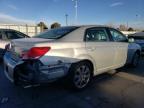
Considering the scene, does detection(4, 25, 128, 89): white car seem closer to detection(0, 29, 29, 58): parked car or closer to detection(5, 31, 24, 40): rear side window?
detection(0, 29, 29, 58): parked car

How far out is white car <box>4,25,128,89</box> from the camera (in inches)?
129

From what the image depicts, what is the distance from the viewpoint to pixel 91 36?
4242 mm

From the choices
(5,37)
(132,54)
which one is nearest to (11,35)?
(5,37)

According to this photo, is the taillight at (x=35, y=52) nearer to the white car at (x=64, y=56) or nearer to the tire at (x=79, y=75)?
the white car at (x=64, y=56)

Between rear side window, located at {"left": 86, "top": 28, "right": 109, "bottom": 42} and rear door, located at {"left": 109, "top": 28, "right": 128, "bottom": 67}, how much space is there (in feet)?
1.17

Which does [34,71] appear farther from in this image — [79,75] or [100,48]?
[100,48]

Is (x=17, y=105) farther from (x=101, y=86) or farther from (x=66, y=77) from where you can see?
(x=101, y=86)

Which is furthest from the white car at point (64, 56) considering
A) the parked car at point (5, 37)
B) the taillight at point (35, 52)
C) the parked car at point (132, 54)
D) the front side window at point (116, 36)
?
A: the parked car at point (5, 37)

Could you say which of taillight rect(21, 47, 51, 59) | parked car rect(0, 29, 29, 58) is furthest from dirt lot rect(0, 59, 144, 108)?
parked car rect(0, 29, 29, 58)

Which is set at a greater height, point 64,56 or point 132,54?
point 64,56

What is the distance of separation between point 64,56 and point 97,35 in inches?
51.9

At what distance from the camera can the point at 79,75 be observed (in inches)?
157

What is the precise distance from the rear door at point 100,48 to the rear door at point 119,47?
24 centimetres

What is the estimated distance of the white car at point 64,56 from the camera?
3287 millimetres
